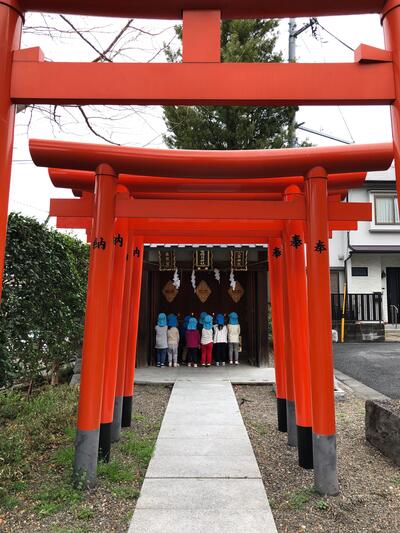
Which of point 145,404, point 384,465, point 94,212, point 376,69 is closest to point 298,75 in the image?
point 376,69

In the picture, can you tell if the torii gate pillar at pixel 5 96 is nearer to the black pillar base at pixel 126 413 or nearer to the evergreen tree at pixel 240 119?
the black pillar base at pixel 126 413

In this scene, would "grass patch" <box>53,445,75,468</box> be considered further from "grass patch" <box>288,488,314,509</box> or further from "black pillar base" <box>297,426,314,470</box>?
"black pillar base" <box>297,426,314,470</box>

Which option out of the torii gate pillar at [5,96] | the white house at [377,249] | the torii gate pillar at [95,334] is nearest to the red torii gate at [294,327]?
the torii gate pillar at [95,334]

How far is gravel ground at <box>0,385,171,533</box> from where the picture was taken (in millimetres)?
3266

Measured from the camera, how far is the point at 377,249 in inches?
733

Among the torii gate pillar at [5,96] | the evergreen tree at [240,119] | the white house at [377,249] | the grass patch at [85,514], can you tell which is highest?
the evergreen tree at [240,119]

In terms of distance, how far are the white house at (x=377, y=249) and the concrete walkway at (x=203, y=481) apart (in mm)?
14641

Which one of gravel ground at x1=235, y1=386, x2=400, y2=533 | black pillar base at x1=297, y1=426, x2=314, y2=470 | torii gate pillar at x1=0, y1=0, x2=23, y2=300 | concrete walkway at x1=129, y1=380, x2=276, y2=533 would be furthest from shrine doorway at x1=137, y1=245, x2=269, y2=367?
torii gate pillar at x1=0, y1=0, x2=23, y2=300

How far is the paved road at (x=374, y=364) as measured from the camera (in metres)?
9.26

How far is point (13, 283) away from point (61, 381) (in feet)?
13.0

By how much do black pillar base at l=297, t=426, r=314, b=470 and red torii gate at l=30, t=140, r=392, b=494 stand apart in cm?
59

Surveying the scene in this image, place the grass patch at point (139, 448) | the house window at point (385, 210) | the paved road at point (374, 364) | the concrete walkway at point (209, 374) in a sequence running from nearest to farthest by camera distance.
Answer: the grass patch at point (139, 448) → the concrete walkway at point (209, 374) → the paved road at point (374, 364) → the house window at point (385, 210)

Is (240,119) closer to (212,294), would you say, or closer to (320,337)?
(212,294)

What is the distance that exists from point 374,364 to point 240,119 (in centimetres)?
901
